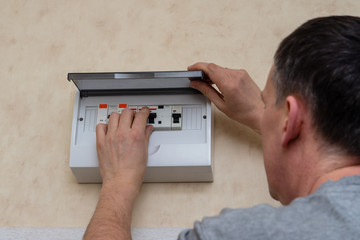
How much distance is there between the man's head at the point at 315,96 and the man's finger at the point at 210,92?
0.28 m

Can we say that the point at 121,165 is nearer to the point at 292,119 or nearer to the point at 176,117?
the point at 176,117

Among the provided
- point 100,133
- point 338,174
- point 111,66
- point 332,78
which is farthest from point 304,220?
point 111,66

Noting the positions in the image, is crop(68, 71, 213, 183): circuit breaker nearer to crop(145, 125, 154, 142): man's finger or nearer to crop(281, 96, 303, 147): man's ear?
crop(145, 125, 154, 142): man's finger

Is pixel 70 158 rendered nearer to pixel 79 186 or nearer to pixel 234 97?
pixel 79 186

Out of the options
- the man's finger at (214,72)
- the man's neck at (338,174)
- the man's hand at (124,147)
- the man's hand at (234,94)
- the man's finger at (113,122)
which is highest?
the man's finger at (214,72)

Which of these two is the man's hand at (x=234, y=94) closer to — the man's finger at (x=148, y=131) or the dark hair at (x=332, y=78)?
the man's finger at (x=148, y=131)

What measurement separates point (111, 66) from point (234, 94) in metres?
0.38

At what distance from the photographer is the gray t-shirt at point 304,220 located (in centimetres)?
67

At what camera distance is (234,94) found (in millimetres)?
1131

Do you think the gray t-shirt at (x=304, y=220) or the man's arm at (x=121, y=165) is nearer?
the gray t-shirt at (x=304, y=220)

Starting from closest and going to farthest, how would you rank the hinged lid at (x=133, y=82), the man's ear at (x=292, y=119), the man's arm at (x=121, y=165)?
1. the man's ear at (x=292, y=119)
2. the man's arm at (x=121, y=165)
3. the hinged lid at (x=133, y=82)

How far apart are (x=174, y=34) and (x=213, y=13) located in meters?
0.12

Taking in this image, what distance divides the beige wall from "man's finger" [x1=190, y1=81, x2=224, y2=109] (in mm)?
88

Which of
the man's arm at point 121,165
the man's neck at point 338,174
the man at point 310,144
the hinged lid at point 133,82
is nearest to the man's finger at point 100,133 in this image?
the man's arm at point 121,165
